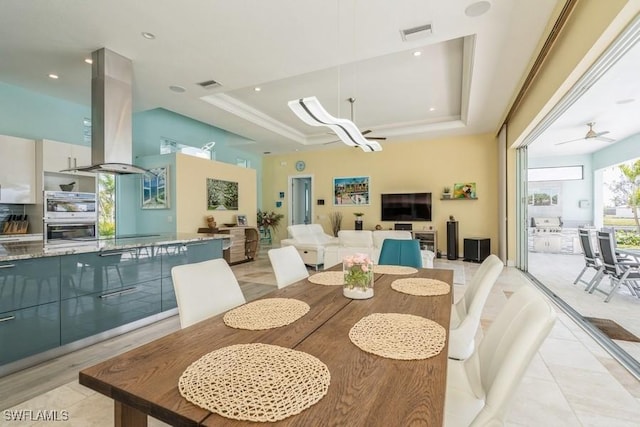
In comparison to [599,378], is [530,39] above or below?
above

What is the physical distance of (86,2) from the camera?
2.54m

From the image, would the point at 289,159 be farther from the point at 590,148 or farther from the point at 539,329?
the point at 539,329

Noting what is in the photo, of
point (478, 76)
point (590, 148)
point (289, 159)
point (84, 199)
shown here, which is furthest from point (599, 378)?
point (289, 159)

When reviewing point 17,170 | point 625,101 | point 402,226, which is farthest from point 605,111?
point 17,170

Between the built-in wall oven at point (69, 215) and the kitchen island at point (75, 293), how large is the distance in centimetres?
203

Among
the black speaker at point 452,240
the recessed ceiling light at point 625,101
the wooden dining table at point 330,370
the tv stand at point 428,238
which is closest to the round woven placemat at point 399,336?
the wooden dining table at point 330,370

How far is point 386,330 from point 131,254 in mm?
2594

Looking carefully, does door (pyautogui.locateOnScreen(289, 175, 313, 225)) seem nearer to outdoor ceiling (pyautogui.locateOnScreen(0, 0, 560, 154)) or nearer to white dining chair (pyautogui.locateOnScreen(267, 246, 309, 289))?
outdoor ceiling (pyautogui.locateOnScreen(0, 0, 560, 154))

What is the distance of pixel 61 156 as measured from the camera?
444 cm

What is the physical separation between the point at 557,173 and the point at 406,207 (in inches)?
175

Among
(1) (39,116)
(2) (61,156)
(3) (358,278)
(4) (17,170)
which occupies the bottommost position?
(3) (358,278)

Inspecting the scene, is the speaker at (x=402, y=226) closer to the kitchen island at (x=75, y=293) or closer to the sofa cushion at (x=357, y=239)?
the sofa cushion at (x=357, y=239)

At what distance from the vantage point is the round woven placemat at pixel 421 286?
1795 millimetres

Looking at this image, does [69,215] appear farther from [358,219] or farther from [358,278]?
[358,219]
